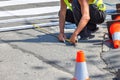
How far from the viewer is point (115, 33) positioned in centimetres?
627

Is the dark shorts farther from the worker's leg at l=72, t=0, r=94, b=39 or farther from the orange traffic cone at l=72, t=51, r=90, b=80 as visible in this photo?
the orange traffic cone at l=72, t=51, r=90, b=80

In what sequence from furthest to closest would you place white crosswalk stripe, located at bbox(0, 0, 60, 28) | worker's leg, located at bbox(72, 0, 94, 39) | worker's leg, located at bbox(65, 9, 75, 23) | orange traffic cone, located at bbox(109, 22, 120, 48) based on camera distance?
white crosswalk stripe, located at bbox(0, 0, 60, 28), worker's leg, located at bbox(65, 9, 75, 23), worker's leg, located at bbox(72, 0, 94, 39), orange traffic cone, located at bbox(109, 22, 120, 48)

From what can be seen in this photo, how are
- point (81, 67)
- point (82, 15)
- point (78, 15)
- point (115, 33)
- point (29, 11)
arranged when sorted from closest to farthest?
point (81, 67) < point (115, 33) < point (82, 15) < point (78, 15) < point (29, 11)

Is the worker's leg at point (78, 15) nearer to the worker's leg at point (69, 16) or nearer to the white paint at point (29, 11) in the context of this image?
the worker's leg at point (69, 16)

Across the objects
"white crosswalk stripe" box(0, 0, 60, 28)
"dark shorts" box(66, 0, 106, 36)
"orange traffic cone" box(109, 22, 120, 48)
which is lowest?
"white crosswalk stripe" box(0, 0, 60, 28)

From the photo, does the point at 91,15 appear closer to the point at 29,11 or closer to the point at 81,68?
the point at 81,68

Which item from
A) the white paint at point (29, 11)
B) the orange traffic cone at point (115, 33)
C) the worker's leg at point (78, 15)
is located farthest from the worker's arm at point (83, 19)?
the white paint at point (29, 11)

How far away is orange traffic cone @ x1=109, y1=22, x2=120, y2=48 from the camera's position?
239 inches

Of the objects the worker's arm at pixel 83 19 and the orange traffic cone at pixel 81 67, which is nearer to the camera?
the orange traffic cone at pixel 81 67

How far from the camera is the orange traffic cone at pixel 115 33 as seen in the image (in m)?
6.07

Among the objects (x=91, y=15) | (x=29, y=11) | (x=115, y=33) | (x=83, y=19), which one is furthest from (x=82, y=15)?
(x=29, y=11)

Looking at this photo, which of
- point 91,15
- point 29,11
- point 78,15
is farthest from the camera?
point 29,11

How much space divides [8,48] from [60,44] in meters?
0.83

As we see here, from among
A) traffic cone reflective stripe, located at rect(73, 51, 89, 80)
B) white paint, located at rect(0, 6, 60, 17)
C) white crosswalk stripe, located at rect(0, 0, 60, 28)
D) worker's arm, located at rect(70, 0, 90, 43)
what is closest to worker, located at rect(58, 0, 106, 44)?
worker's arm, located at rect(70, 0, 90, 43)
